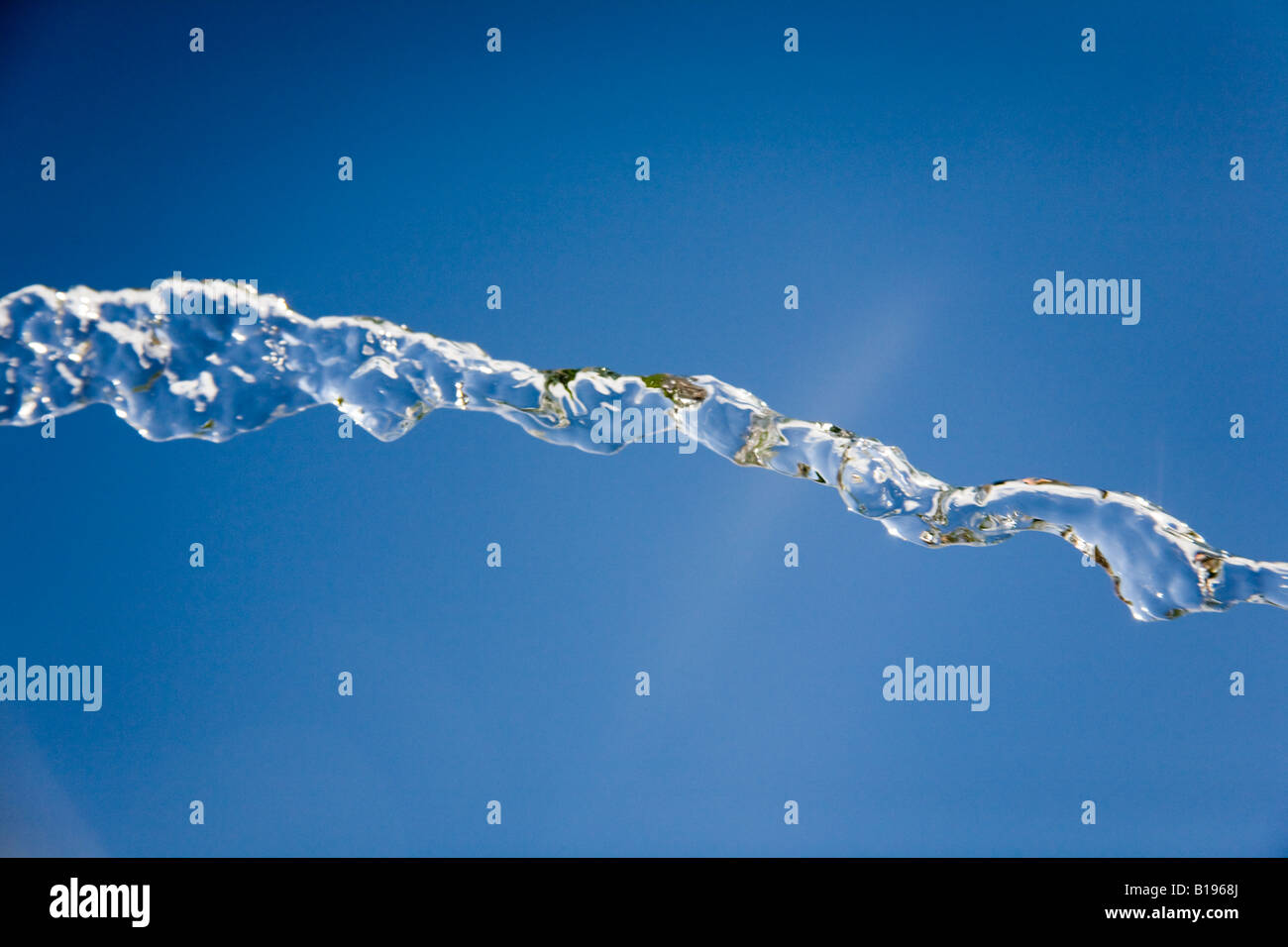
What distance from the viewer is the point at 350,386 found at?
135cm

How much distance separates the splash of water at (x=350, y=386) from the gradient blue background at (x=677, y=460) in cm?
22

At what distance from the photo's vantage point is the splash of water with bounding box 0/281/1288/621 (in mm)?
1326

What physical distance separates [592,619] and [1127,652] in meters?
0.96

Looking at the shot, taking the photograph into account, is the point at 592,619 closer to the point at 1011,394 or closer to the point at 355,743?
the point at 355,743

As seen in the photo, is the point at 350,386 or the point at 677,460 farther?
the point at 677,460

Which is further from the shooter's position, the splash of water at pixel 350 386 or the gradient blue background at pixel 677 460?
the gradient blue background at pixel 677 460

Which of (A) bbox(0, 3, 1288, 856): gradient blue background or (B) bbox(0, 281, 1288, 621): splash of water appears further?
(A) bbox(0, 3, 1288, 856): gradient blue background

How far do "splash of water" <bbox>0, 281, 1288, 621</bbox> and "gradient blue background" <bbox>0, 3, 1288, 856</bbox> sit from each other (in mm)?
224

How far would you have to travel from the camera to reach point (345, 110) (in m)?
1.58

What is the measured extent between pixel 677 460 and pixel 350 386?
22.6 inches

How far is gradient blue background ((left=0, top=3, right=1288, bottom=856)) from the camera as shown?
157 centimetres

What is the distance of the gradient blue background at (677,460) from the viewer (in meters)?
1.57
